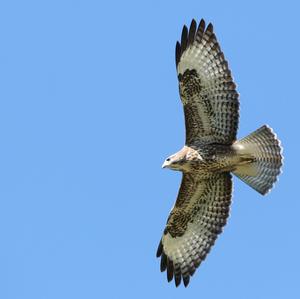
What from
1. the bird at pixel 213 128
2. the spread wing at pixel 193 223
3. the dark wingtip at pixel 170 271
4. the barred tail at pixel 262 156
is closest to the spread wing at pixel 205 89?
the bird at pixel 213 128

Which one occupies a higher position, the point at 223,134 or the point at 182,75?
the point at 182,75

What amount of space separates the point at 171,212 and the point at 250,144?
169 cm

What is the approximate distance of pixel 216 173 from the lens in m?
13.2

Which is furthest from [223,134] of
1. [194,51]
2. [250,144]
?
[194,51]

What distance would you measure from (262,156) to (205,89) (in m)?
1.20

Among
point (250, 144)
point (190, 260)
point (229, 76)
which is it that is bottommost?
point (190, 260)

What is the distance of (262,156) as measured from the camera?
42.1ft

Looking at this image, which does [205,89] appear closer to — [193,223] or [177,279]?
[193,223]

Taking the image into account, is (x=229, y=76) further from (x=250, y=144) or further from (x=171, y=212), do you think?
(x=171, y=212)

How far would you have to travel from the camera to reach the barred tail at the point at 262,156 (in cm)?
1273

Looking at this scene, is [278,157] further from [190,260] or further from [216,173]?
[190,260]

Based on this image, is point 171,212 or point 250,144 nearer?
point 250,144

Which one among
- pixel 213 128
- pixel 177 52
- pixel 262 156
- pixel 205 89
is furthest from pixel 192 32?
pixel 262 156

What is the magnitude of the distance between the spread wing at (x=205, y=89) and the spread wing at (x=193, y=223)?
0.74 metres
